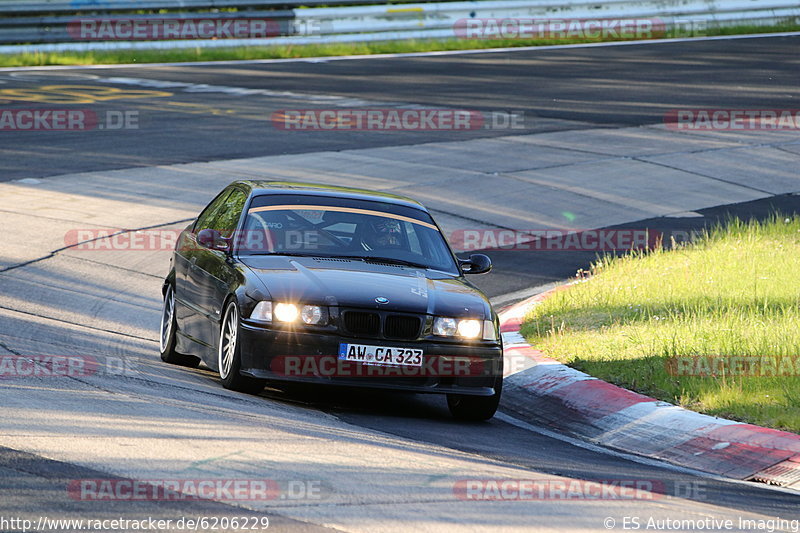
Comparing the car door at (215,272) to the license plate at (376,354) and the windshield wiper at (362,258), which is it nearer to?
the windshield wiper at (362,258)

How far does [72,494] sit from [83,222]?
10.5 metres

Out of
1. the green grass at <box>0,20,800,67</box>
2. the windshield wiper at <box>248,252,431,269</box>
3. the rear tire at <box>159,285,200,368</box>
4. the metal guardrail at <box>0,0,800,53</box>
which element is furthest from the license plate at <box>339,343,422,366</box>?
the metal guardrail at <box>0,0,800,53</box>

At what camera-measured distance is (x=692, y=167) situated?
20.7m

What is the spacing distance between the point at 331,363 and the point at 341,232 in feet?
5.03

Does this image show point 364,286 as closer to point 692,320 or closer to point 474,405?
point 474,405

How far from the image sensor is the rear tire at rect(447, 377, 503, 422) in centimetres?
840

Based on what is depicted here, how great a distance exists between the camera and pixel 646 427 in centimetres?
822

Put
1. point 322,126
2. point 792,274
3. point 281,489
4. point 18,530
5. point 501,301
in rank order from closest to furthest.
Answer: point 18,530, point 281,489, point 792,274, point 501,301, point 322,126

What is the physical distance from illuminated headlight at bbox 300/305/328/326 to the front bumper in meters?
0.08

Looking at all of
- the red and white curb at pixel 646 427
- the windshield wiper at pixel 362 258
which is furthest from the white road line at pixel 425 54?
the red and white curb at pixel 646 427

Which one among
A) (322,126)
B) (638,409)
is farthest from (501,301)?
(322,126)

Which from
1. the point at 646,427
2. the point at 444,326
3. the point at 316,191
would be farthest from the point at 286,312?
the point at 646,427

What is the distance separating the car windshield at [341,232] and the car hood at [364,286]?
197 millimetres

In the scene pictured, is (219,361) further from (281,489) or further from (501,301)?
(501,301)
